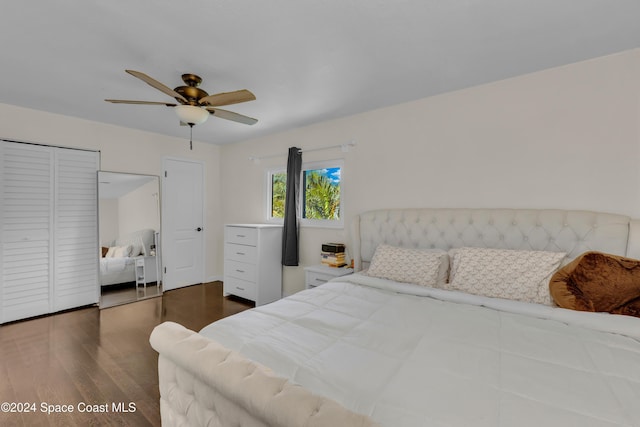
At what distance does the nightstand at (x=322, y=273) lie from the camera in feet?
9.92

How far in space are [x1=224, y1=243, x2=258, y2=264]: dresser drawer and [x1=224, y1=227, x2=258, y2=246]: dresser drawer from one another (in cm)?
6

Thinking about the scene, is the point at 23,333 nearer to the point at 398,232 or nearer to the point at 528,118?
the point at 398,232

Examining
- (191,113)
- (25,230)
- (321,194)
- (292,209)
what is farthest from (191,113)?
(25,230)

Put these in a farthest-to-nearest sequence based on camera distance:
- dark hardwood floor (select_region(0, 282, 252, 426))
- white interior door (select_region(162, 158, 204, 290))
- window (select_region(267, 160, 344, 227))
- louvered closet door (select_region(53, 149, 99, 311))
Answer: white interior door (select_region(162, 158, 204, 290)) < window (select_region(267, 160, 344, 227)) < louvered closet door (select_region(53, 149, 99, 311)) < dark hardwood floor (select_region(0, 282, 252, 426))

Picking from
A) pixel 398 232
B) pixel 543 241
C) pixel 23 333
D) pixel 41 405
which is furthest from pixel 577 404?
pixel 23 333

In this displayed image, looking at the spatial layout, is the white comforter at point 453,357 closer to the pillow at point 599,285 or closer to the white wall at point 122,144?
the pillow at point 599,285

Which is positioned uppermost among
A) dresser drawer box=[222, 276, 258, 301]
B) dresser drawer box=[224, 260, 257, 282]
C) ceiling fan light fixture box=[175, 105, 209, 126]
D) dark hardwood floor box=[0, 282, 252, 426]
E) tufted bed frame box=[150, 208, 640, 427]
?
ceiling fan light fixture box=[175, 105, 209, 126]

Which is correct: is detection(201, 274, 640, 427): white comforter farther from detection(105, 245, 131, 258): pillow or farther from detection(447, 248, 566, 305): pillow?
detection(105, 245, 131, 258): pillow

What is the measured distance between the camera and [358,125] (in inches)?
129

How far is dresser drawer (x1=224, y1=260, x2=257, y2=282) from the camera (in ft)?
12.0

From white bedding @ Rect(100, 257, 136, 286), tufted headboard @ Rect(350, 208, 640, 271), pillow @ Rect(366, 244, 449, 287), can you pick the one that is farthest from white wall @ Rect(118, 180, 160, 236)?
pillow @ Rect(366, 244, 449, 287)

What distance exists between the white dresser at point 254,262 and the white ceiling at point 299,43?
175cm

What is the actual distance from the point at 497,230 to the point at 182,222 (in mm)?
4198

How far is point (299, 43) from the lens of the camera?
73.8 inches
